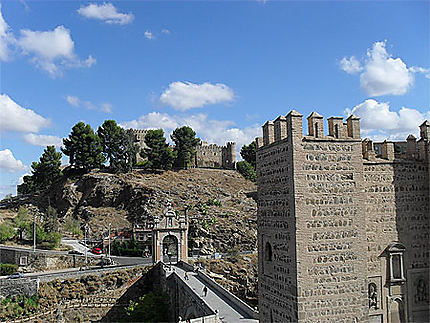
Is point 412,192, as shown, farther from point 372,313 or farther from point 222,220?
point 222,220

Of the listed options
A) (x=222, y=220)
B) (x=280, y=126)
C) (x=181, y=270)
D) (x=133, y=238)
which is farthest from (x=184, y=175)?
(x=280, y=126)

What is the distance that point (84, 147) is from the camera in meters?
54.0

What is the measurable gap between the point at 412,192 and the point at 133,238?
33580 mm

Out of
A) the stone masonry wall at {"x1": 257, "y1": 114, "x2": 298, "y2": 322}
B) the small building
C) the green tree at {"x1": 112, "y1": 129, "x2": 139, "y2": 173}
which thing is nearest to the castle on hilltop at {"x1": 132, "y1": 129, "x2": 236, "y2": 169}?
the green tree at {"x1": 112, "y1": 129, "x2": 139, "y2": 173}

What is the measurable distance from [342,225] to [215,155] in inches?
2312

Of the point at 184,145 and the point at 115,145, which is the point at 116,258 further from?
the point at 184,145

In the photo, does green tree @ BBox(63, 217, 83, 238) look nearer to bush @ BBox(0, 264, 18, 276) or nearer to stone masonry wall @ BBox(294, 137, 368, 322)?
bush @ BBox(0, 264, 18, 276)

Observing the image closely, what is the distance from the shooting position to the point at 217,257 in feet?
121

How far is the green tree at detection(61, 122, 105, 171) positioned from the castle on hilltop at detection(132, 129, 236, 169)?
37.4ft

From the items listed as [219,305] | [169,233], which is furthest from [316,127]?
[169,233]

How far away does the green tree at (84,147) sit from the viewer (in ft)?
176

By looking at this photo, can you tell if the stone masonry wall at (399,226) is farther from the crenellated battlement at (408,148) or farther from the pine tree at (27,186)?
the pine tree at (27,186)

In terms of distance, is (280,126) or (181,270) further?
(181,270)

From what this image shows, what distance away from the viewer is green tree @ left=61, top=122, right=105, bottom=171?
176 ft
